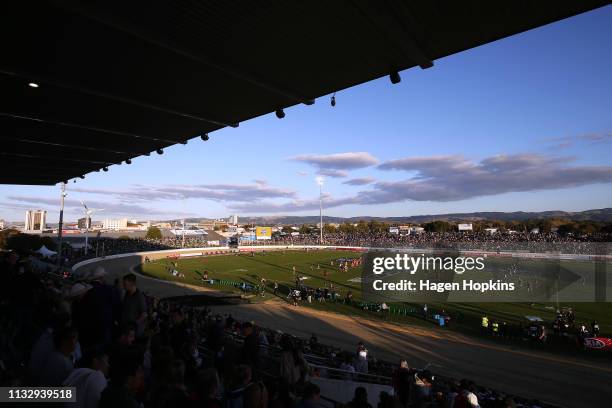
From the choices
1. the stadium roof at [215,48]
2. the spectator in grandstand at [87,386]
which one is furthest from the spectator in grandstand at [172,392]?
the stadium roof at [215,48]

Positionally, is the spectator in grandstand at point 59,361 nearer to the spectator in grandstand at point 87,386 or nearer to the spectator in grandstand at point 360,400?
the spectator in grandstand at point 87,386

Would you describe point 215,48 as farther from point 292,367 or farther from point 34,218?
point 34,218

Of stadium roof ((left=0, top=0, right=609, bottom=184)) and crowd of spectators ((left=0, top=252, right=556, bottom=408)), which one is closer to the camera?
crowd of spectators ((left=0, top=252, right=556, bottom=408))

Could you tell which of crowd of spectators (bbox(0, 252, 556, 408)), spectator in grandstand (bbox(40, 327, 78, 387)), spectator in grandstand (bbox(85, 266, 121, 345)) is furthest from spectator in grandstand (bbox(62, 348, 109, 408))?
spectator in grandstand (bbox(85, 266, 121, 345))

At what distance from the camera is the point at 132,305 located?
19.1 ft

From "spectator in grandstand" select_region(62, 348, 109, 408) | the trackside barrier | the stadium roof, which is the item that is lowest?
the trackside barrier

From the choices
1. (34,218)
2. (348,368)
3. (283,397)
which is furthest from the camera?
(34,218)

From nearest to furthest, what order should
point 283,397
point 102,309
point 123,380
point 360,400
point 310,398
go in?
1. point 123,380
2. point 310,398
3. point 283,397
4. point 360,400
5. point 102,309

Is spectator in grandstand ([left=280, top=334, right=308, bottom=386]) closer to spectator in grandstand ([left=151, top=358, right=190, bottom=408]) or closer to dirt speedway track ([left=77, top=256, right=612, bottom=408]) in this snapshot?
spectator in grandstand ([left=151, top=358, right=190, bottom=408])

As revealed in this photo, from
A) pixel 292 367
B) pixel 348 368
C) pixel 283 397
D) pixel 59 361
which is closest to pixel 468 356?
pixel 348 368

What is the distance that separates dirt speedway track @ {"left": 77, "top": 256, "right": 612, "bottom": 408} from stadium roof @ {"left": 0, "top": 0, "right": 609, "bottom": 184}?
12296 mm

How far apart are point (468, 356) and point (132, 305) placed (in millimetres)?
15028

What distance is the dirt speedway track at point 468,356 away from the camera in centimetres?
1299

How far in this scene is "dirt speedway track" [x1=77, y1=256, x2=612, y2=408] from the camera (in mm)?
12992
